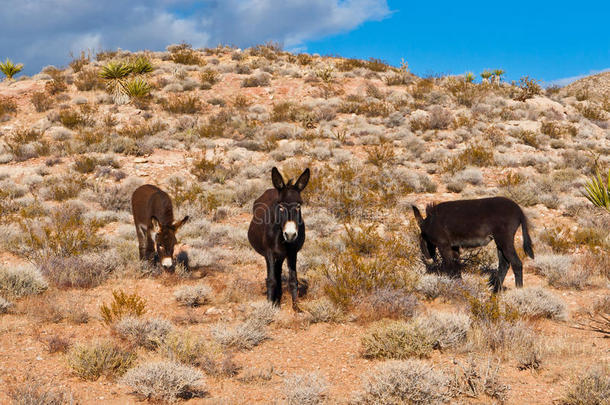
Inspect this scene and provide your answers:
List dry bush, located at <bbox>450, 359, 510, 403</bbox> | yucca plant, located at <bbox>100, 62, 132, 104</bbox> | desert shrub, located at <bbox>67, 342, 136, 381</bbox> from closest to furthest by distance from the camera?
1. dry bush, located at <bbox>450, 359, 510, 403</bbox>
2. desert shrub, located at <bbox>67, 342, 136, 381</bbox>
3. yucca plant, located at <bbox>100, 62, 132, 104</bbox>

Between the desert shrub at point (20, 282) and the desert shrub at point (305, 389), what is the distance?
16.6ft

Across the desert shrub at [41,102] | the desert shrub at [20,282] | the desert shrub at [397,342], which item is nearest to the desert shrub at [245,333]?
the desert shrub at [397,342]

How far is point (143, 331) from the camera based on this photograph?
5.48 m

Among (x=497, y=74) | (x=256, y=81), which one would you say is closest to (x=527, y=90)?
(x=497, y=74)

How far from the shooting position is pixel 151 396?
4.20m

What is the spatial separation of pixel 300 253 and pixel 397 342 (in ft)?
16.3

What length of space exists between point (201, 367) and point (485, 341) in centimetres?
365

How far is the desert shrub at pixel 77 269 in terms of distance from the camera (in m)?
7.41

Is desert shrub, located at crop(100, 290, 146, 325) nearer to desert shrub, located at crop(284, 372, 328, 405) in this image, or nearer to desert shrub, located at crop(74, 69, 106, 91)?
desert shrub, located at crop(284, 372, 328, 405)

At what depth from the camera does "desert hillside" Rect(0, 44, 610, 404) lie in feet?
14.9

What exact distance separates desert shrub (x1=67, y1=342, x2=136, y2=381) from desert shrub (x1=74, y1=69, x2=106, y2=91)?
81.5 feet

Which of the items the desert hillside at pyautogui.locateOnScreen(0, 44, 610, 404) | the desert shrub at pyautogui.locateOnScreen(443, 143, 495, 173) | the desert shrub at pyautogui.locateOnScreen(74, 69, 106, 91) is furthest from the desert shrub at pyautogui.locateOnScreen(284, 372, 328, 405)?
the desert shrub at pyautogui.locateOnScreen(74, 69, 106, 91)

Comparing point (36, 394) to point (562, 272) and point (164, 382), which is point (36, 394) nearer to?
point (164, 382)

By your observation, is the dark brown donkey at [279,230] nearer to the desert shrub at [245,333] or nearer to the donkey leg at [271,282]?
the donkey leg at [271,282]
